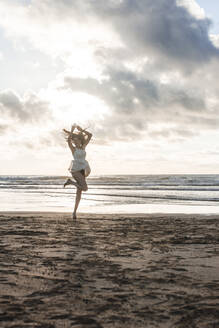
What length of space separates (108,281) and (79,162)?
18.0 ft

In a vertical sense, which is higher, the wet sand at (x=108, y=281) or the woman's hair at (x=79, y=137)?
the woman's hair at (x=79, y=137)

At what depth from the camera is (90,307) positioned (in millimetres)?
2611

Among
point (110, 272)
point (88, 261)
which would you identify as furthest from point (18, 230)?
point (110, 272)

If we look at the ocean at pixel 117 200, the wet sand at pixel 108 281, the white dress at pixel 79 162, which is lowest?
the ocean at pixel 117 200

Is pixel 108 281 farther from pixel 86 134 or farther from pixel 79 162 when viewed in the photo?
pixel 86 134

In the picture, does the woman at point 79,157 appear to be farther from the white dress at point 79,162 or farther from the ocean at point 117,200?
the ocean at point 117,200

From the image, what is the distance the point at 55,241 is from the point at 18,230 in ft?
4.92

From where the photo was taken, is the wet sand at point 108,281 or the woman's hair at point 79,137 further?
the woman's hair at point 79,137

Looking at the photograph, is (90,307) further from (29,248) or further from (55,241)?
(55,241)

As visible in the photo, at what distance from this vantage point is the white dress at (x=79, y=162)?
335 inches

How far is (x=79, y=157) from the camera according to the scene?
8562 millimetres

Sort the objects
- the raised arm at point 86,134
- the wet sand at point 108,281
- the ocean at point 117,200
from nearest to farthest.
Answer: the wet sand at point 108,281 < the raised arm at point 86,134 < the ocean at point 117,200

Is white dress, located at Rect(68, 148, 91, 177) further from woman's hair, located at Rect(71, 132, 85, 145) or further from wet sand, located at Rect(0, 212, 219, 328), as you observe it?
wet sand, located at Rect(0, 212, 219, 328)

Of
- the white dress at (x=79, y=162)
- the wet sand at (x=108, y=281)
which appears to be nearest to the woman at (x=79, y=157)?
the white dress at (x=79, y=162)
